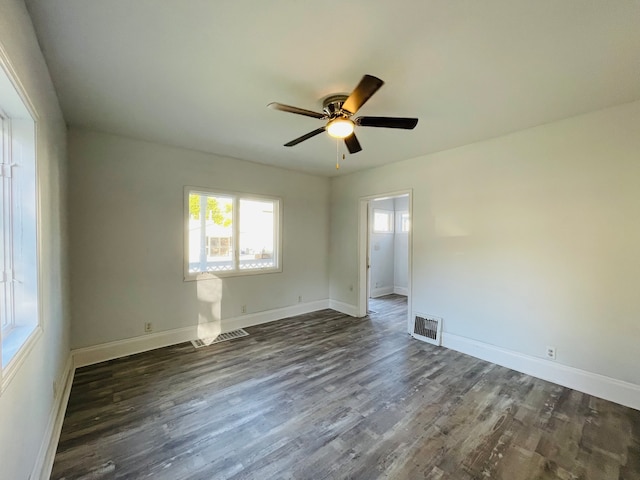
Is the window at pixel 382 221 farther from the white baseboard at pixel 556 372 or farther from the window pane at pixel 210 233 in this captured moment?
the window pane at pixel 210 233

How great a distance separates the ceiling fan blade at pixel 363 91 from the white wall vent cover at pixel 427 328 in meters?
3.02

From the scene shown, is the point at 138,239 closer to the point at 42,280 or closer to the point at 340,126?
the point at 42,280

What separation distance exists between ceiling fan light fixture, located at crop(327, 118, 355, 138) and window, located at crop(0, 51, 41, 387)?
1.81 metres

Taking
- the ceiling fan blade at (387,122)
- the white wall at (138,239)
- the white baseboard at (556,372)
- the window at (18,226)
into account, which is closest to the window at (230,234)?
the white wall at (138,239)

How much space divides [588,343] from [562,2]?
284cm

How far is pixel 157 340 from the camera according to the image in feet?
11.6

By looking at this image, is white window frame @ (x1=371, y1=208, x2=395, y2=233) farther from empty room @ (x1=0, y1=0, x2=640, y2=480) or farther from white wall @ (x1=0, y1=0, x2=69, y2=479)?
white wall @ (x1=0, y1=0, x2=69, y2=479)

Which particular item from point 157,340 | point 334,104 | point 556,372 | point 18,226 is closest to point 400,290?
point 556,372

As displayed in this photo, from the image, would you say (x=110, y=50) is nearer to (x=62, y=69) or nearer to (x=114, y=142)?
(x=62, y=69)

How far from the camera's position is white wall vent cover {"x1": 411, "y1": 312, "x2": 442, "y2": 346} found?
372 cm

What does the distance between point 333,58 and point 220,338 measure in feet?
11.9

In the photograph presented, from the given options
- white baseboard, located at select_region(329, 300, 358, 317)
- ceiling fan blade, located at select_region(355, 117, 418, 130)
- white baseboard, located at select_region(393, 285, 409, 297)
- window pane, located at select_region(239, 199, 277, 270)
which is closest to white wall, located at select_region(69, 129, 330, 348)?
window pane, located at select_region(239, 199, 277, 270)

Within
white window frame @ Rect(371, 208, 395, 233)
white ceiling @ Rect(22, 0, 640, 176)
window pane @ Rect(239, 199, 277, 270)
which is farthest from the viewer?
white window frame @ Rect(371, 208, 395, 233)

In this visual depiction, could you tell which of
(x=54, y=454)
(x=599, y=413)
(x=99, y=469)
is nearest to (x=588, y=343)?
(x=599, y=413)
